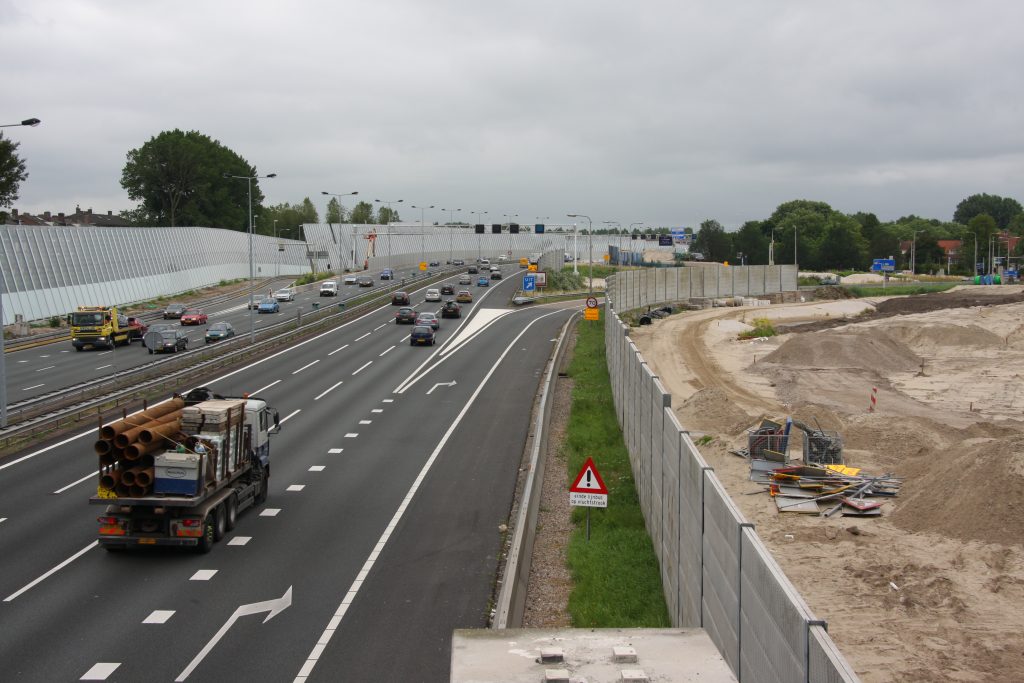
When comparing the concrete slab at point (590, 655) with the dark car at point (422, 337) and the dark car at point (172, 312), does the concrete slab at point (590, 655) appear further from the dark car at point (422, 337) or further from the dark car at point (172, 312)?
the dark car at point (172, 312)

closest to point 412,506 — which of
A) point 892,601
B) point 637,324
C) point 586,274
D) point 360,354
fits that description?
point 892,601

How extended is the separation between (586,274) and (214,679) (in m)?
126

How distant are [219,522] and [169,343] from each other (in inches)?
1396

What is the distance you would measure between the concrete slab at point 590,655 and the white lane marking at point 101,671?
24.9 ft

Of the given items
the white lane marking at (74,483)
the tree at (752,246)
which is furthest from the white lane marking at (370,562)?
the tree at (752,246)

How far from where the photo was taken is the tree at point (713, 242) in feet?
596

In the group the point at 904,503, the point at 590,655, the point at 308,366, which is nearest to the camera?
the point at 590,655

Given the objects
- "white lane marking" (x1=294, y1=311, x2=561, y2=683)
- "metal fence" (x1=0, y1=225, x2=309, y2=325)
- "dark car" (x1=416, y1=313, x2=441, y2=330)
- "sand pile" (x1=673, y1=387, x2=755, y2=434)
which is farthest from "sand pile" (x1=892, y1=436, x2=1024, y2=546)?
"metal fence" (x1=0, y1=225, x2=309, y2=325)

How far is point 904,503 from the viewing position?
2242cm

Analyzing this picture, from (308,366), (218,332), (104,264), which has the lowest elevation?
(308,366)

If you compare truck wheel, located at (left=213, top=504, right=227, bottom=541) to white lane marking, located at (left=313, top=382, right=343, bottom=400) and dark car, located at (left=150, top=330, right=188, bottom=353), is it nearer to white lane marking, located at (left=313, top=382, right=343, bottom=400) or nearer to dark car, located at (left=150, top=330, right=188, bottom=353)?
white lane marking, located at (left=313, top=382, right=343, bottom=400)

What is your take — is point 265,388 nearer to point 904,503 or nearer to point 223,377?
point 223,377

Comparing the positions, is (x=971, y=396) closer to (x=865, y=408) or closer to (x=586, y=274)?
(x=865, y=408)

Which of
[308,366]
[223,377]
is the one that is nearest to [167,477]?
[223,377]
